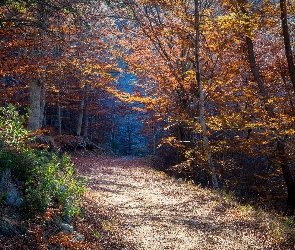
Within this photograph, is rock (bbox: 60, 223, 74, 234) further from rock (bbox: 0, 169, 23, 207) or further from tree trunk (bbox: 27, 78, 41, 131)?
tree trunk (bbox: 27, 78, 41, 131)

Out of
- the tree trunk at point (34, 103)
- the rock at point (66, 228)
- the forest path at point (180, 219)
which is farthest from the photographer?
the tree trunk at point (34, 103)

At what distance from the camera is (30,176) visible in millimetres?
5520

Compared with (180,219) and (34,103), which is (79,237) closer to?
(180,219)

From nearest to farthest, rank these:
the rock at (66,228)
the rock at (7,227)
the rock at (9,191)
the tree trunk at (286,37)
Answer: the rock at (7,227)
the rock at (9,191)
the rock at (66,228)
the tree trunk at (286,37)

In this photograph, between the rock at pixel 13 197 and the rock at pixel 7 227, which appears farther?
the rock at pixel 13 197

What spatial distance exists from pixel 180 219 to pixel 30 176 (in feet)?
13.4

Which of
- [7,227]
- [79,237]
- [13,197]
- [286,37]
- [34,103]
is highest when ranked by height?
[286,37]

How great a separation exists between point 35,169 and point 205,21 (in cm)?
895

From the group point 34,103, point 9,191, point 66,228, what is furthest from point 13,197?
point 34,103

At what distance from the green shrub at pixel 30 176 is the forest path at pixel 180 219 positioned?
1.62 metres

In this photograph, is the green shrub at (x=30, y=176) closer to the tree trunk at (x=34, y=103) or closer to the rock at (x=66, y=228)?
the rock at (x=66, y=228)

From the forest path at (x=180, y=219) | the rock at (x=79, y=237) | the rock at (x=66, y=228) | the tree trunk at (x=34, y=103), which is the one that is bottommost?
the forest path at (x=180, y=219)

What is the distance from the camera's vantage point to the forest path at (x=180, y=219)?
6668 mm

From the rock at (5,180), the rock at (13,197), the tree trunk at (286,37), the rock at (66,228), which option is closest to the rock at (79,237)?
the rock at (66,228)
